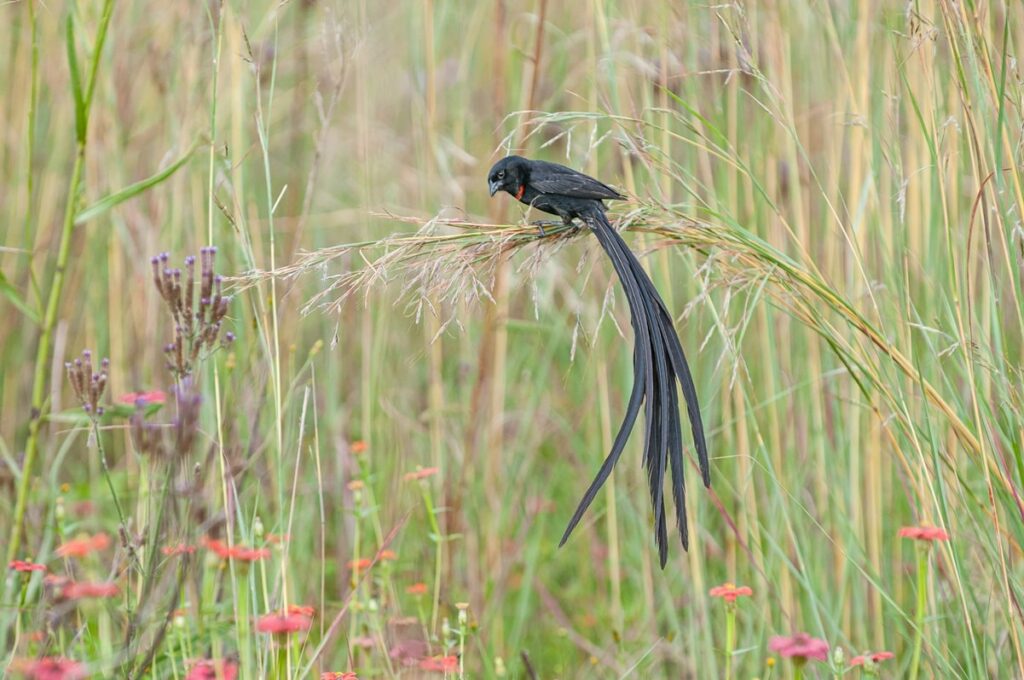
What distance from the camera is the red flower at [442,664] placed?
156cm

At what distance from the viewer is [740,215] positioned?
8.92 feet

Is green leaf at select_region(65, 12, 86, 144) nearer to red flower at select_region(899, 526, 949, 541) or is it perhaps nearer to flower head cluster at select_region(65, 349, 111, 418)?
flower head cluster at select_region(65, 349, 111, 418)

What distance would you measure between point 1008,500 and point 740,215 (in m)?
1.25

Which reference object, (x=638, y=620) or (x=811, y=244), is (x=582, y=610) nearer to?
(x=638, y=620)

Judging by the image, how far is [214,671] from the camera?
1604 millimetres

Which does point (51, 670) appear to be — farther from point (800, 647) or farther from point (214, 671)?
point (800, 647)

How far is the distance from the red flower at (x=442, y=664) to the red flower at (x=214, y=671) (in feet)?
0.93

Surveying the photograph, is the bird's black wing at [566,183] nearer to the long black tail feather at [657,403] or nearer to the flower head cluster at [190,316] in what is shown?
the long black tail feather at [657,403]

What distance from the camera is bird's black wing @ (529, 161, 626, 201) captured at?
1896 millimetres

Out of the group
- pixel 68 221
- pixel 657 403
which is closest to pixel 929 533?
pixel 657 403

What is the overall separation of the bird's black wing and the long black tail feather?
0.29 meters

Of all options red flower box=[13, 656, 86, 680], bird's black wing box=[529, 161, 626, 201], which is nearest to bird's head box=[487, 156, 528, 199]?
bird's black wing box=[529, 161, 626, 201]

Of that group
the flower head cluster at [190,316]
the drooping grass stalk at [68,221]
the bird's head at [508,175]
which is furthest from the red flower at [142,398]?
the bird's head at [508,175]

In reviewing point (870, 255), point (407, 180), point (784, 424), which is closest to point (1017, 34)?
point (870, 255)
